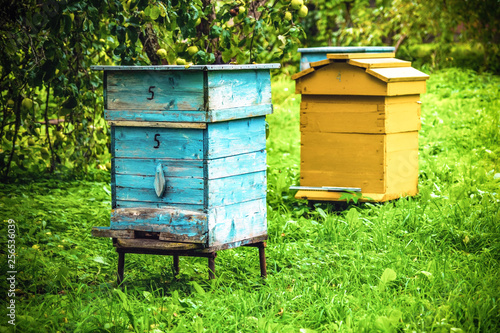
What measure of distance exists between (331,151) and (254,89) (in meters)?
1.60

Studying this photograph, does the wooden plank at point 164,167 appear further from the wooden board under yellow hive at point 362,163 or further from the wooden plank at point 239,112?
the wooden board under yellow hive at point 362,163

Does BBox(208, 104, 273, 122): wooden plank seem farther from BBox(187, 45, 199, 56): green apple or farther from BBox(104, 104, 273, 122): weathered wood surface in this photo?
BBox(187, 45, 199, 56): green apple

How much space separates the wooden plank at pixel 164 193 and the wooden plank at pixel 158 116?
0.32 metres

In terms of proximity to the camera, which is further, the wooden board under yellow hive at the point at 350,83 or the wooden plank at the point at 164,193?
the wooden board under yellow hive at the point at 350,83

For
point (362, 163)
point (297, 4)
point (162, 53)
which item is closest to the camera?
point (162, 53)

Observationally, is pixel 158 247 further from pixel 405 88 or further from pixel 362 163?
pixel 405 88

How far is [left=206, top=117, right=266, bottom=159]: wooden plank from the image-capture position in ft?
9.34

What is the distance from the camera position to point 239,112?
296 centimetres

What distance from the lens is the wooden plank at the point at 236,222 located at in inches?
113

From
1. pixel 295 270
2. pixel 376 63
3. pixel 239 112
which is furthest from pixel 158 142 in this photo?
pixel 376 63

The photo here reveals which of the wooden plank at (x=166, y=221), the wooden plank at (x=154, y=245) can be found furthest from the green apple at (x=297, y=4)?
the wooden plank at (x=154, y=245)

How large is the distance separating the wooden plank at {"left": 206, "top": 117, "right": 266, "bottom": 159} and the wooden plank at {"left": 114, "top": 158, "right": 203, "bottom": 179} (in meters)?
0.11

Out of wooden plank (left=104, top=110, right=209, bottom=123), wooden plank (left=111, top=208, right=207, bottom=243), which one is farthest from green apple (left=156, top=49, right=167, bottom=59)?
wooden plank (left=111, top=208, right=207, bottom=243)

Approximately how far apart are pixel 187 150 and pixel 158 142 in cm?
→ 19
